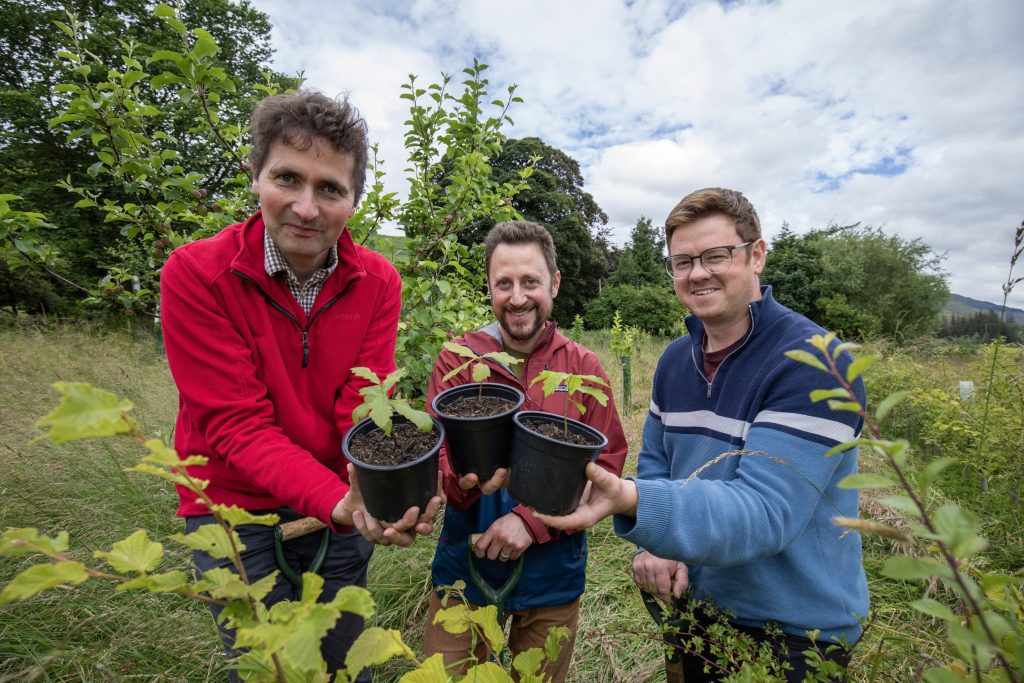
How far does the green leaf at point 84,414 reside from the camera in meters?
0.48

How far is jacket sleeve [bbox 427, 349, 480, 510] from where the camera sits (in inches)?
69.9

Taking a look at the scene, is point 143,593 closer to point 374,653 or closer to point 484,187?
point 374,653

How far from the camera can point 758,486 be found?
127 cm

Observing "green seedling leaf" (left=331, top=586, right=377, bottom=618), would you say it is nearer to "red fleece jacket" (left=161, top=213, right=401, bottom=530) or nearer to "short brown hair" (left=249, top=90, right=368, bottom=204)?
"red fleece jacket" (left=161, top=213, right=401, bottom=530)

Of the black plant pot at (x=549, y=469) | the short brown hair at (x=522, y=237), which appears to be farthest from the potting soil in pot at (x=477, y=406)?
the short brown hair at (x=522, y=237)

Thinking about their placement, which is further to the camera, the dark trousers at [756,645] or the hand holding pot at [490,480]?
the hand holding pot at [490,480]

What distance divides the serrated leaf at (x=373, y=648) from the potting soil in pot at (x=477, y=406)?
0.75 m

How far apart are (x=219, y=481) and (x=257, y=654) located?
4.20ft

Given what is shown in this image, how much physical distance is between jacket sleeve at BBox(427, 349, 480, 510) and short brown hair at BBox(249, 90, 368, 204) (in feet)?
2.97

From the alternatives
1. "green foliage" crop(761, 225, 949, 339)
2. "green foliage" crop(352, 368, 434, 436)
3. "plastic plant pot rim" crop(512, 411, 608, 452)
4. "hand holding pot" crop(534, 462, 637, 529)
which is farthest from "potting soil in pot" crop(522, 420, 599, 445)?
"green foliage" crop(761, 225, 949, 339)

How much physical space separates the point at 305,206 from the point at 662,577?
5.79 feet

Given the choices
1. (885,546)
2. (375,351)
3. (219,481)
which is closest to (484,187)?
(375,351)

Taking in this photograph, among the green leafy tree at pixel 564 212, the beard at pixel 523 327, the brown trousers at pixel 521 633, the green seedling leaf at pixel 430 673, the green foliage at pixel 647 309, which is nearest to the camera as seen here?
the green seedling leaf at pixel 430 673

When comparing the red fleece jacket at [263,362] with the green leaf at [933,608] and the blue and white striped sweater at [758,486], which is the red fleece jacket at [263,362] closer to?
the blue and white striped sweater at [758,486]
